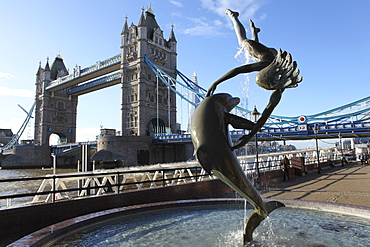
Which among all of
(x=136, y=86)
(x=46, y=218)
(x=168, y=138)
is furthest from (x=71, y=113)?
(x=46, y=218)

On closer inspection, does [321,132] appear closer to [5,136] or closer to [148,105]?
[148,105]

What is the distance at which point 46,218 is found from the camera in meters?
5.86

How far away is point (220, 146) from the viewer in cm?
367

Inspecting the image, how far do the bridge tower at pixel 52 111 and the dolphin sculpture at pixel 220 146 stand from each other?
224 ft

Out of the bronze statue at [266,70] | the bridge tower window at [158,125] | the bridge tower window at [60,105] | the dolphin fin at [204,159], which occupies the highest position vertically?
the bridge tower window at [60,105]

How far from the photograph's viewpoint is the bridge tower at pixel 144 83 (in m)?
47.7

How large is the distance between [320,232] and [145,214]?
351cm

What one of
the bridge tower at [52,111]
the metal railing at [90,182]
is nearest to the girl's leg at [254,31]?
the metal railing at [90,182]

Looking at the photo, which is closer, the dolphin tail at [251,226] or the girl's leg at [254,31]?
the dolphin tail at [251,226]

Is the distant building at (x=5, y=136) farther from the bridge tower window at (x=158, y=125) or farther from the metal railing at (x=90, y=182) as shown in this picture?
the metal railing at (x=90, y=182)

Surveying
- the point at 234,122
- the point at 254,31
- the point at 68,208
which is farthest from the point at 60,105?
the point at 234,122

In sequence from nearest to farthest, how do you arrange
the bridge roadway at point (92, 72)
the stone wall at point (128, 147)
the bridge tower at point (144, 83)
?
the stone wall at point (128, 147) < the bridge tower at point (144, 83) < the bridge roadway at point (92, 72)

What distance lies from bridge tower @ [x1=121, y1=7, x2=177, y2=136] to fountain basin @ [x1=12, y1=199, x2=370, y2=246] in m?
39.6

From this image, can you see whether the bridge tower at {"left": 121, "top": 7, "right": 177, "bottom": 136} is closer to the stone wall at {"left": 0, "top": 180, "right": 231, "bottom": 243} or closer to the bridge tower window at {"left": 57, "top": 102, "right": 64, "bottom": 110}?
the bridge tower window at {"left": 57, "top": 102, "right": 64, "bottom": 110}
